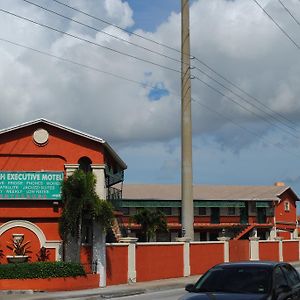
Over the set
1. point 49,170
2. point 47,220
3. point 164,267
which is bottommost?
point 164,267

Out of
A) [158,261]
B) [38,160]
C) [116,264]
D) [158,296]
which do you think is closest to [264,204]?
[158,261]

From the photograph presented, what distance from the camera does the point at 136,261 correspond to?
29219 millimetres

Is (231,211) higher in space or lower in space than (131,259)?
higher

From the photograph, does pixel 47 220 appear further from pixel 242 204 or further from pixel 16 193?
pixel 242 204

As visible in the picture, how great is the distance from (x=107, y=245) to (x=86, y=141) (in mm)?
4570

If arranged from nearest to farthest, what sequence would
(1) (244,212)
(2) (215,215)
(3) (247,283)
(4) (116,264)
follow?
(3) (247,283) < (4) (116,264) < (2) (215,215) < (1) (244,212)

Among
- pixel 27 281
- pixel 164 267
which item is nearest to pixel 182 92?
pixel 164 267

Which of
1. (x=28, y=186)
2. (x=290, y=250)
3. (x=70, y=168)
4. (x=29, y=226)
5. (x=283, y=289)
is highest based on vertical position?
(x=70, y=168)

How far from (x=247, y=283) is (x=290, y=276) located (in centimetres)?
157

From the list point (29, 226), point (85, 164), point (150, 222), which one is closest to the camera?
point (29, 226)

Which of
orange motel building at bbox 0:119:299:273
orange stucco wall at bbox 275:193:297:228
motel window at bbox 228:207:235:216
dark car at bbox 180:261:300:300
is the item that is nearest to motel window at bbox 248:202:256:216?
motel window at bbox 228:207:235:216

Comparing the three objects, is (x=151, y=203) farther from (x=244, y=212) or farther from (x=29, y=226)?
(x=29, y=226)

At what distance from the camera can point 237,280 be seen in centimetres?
1115

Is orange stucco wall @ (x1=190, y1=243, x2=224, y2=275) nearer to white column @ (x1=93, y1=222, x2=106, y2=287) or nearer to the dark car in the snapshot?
white column @ (x1=93, y1=222, x2=106, y2=287)
